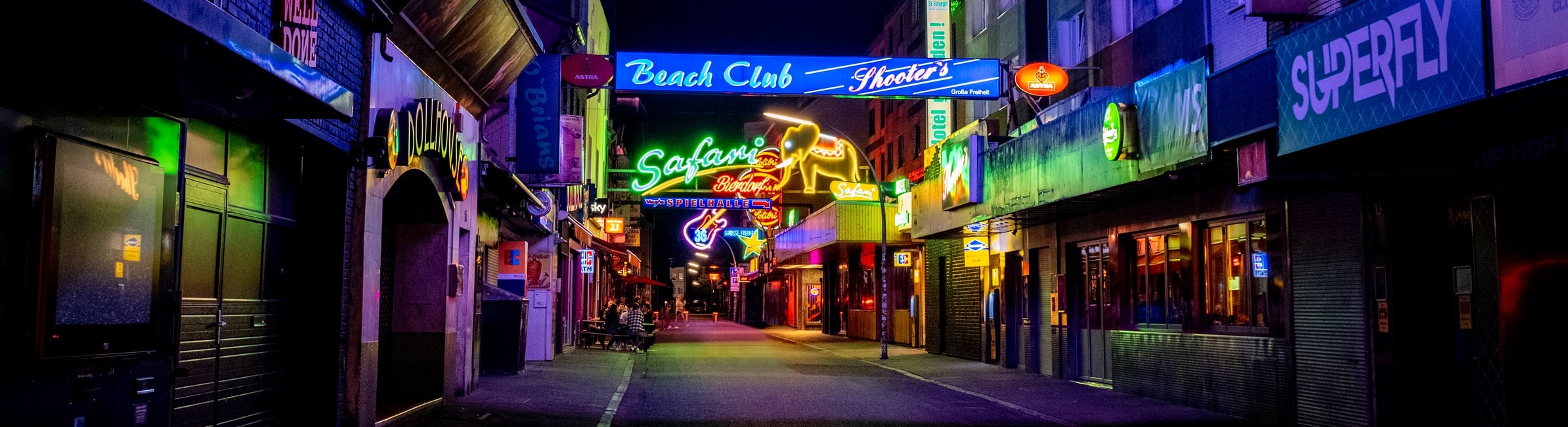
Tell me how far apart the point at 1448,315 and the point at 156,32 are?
11.0 metres

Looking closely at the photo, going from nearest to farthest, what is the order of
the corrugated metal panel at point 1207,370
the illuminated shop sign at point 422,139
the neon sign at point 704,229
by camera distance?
the illuminated shop sign at point 422,139
the corrugated metal panel at point 1207,370
the neon sign at point 704,229

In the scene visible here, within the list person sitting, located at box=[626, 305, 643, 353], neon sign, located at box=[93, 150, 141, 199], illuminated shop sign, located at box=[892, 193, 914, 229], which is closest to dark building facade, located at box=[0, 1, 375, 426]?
neon sign, located at box=[93, 150, 141, 199]

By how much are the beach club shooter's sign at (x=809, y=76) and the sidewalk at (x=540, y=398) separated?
5.03 metres

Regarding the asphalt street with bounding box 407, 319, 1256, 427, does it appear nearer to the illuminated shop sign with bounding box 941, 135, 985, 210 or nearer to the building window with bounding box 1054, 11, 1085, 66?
the illuminated shop sign with bounding box 941, 135, 985, 210

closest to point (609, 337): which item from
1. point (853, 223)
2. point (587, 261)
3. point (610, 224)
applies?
point (587, 261)

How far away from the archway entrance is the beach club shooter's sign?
5.51 m

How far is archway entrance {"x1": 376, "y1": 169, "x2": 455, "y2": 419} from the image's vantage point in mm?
14633

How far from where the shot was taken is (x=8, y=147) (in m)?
5.97

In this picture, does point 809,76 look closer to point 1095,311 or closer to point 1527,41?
point 1095,311

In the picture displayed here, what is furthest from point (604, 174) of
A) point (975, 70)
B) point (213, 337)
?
point (213, 337)

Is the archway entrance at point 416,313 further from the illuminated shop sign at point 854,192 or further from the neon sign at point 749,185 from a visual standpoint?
the neon sign at point 749,185

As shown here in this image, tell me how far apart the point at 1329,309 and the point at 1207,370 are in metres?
2.86

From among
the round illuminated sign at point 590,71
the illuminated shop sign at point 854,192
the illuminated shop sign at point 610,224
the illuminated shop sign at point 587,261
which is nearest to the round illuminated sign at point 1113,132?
the round illuminated sign at point 590,71

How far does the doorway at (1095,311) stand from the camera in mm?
18219
